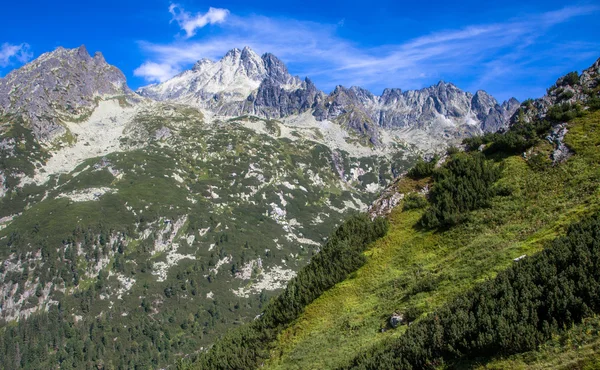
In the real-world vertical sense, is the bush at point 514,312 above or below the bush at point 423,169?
below

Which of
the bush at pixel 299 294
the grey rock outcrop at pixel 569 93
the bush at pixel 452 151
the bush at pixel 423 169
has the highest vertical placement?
the grey rock outcrop at pixel 569 93

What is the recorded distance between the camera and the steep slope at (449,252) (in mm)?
18516

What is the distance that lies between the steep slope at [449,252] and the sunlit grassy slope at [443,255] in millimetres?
88

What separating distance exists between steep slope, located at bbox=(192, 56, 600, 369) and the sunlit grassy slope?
3.4 inches

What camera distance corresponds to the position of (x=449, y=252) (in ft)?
87.5

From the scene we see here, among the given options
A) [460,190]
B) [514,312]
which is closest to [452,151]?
[460,190]

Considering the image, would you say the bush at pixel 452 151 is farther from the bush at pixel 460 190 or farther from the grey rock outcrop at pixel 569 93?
the grey rock outcrop at pixel 569 93

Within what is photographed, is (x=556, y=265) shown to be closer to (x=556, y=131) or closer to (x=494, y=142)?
(x=556, y=131)

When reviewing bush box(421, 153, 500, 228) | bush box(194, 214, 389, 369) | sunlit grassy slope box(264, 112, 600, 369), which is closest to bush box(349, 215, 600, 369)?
sunlit grassy slope box(264, 112, 600, 369)

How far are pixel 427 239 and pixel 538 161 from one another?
11.2m

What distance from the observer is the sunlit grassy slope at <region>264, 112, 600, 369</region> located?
22.4m

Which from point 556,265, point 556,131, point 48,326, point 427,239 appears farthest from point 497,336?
point 48,326

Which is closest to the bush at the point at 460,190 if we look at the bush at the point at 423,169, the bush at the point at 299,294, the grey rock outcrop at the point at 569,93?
the bush at the point at 423,169

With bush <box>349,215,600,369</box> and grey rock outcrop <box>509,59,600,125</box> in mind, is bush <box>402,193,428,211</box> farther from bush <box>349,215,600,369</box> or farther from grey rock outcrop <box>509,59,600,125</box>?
bush <box>349,215,600,369</box>
